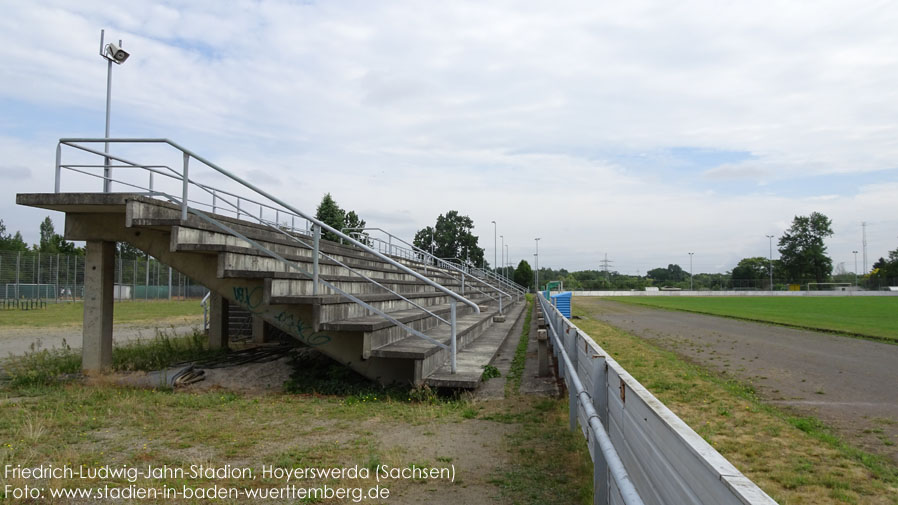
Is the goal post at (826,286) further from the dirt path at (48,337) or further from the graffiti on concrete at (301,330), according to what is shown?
the graffiti on concrete at (301,330)

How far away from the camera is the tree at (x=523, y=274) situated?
82375 mm

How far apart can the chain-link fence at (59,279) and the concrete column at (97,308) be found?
74.4 ft

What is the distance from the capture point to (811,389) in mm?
7895

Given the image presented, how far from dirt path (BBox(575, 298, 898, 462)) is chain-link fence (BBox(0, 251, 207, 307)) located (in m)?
25.6

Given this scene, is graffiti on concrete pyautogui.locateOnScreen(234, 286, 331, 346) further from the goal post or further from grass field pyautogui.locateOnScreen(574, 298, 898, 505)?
the goal post

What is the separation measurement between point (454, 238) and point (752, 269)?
78.7 metres

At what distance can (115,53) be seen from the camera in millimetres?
9109

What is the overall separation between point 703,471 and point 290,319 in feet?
20.8

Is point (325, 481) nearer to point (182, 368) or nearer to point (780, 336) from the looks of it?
point (182, 368)

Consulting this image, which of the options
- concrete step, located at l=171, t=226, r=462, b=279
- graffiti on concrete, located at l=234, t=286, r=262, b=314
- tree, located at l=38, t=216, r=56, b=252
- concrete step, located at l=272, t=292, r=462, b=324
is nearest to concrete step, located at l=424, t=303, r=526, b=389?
concrete step, located at l=272, t=292, r=462, b=324

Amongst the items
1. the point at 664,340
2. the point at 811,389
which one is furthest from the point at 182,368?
the point at 664,340

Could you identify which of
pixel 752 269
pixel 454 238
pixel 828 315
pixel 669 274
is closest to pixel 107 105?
pixel 828 315

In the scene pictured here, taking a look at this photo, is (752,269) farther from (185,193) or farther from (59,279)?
(185,193)

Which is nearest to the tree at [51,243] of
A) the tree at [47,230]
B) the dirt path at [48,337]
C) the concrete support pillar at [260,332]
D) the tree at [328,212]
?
the tree at [47,230]
